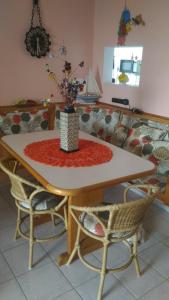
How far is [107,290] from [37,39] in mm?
2862

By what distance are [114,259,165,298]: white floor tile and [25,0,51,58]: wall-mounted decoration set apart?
2.69 meters

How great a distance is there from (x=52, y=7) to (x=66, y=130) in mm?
2026

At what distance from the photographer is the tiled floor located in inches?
68.1

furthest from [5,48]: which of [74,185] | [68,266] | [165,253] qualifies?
[165,253]

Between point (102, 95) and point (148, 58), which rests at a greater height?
point (148, 58)

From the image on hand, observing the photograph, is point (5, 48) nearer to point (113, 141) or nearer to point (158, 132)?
point (113, 141)

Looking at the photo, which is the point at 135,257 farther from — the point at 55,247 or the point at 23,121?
the point at 23,121

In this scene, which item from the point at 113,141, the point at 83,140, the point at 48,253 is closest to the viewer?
the point at 48,253

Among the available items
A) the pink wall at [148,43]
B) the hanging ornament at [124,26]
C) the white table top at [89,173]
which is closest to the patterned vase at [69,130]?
the white table top at [89,173]

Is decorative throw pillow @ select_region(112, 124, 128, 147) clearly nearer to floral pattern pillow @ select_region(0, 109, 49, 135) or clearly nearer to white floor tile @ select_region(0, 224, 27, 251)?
floral pattern pillow @ select_region(0, 109, 49, 135)

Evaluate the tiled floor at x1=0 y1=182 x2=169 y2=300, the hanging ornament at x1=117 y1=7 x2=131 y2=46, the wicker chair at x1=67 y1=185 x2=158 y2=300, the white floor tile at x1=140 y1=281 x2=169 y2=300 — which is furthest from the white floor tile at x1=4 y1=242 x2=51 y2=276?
the hanging ornament at x1=117 y1=7 x2=131 y2=46

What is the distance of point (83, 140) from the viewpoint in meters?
2.54

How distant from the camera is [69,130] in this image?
2113mm

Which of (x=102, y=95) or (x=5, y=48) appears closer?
(x=5, y=48)
